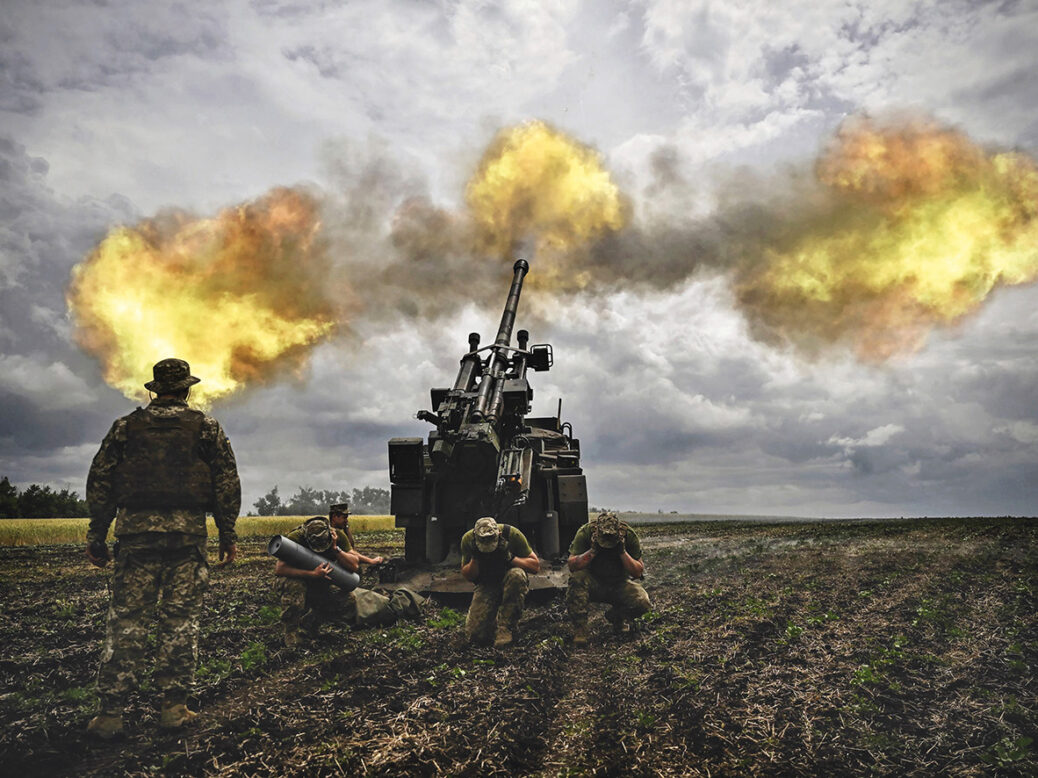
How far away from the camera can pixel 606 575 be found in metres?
8.54

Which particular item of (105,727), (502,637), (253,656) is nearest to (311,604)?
(253,656)

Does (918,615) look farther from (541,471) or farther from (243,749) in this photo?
(243,749)

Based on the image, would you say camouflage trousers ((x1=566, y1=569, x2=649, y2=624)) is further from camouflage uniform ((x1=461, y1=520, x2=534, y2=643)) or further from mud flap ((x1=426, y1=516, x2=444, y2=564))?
mud flap ((x1=426, y1=516, x2=444, y2=564))

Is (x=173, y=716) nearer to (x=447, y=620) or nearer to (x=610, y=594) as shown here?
(x=447, y=620)

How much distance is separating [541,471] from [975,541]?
12533 mm

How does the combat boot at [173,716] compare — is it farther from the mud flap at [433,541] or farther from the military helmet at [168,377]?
the mud flap at [433,541]

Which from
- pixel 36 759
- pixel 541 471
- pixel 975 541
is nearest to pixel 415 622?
pixel 541 471

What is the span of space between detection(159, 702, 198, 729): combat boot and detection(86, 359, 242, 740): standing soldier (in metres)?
0.04

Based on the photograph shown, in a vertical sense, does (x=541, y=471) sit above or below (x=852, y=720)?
above

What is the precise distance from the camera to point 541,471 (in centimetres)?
1224

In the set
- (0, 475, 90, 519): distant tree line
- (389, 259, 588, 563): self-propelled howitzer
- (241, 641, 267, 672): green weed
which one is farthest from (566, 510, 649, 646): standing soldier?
(0, 475, 90, 519): distant tree line

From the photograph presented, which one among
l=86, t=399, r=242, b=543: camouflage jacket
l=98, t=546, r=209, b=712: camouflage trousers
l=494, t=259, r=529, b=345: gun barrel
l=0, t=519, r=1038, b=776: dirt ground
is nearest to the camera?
l=0, t=519, r=1038, b=776: dirt ground

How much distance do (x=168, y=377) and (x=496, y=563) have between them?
4.53 meters

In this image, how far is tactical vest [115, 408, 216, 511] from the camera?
5.73 metres
